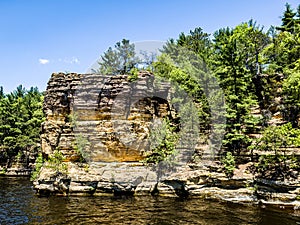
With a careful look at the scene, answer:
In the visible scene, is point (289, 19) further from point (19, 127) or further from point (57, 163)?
point (19, 127)

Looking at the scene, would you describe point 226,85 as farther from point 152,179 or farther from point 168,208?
point 168,208

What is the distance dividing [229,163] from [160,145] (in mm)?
6535

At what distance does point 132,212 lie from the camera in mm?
17516

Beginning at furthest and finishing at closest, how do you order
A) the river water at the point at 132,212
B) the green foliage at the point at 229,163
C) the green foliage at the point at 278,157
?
the green foliage at the point at 229,163, the green foliage at the point at 278,157, the river water at the point at 132,212

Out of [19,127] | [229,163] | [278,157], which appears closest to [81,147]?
[229,163]

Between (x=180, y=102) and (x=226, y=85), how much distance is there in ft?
16.2

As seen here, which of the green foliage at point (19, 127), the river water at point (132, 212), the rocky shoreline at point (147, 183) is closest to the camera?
the river water at point (132, 212)

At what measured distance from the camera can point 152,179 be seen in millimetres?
23047

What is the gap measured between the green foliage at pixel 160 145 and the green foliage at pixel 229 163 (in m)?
4.70

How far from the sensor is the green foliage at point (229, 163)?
2073cm

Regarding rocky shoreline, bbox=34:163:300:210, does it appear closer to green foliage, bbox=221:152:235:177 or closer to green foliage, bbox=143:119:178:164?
green foliage, bbox=221:152:235:177

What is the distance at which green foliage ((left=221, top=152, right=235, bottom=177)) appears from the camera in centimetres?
2073

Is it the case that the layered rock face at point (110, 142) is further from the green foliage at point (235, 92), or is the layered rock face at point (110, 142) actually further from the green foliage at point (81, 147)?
the green foliage at point (235, 92)

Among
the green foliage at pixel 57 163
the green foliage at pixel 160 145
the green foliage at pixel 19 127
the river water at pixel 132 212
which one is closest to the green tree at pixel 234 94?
the green foliage at pixel 160 145
